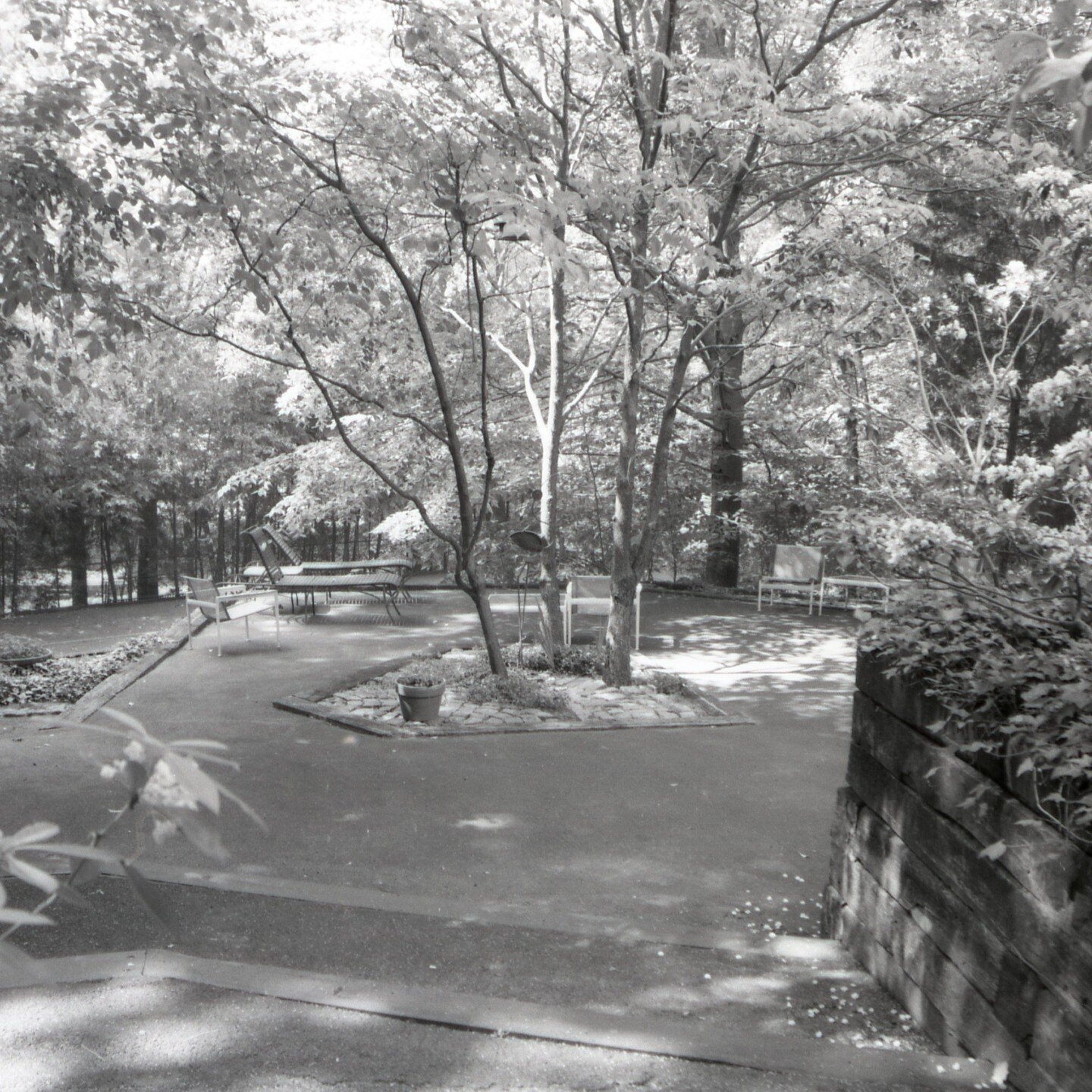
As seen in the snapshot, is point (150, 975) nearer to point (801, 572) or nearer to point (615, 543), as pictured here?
point (615, 543)

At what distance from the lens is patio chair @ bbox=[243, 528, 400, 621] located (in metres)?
11.2

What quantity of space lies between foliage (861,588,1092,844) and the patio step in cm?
82

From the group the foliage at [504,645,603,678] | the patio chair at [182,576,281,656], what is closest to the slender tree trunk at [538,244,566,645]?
the foliage at [504,645,603,678]

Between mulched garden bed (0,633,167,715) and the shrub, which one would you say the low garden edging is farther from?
mulched garden bed (0,633,167,715)

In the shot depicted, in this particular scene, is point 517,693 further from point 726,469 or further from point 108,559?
point 108,559

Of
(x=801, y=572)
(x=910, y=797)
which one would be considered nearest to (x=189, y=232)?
(x=910, y=797)

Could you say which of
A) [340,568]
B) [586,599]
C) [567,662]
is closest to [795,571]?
[586,599]

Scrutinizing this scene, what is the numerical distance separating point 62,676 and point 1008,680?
24.8 ft

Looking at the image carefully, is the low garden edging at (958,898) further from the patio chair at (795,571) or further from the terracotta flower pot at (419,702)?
the patio chair at (795,571)

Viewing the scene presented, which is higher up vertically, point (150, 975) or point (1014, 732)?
point (1014, 732)

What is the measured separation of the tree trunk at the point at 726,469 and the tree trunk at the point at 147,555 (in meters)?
8.53

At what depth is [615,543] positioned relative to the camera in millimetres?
8227

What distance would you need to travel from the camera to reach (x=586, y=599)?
392 inches

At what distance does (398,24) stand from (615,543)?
13.7ft
